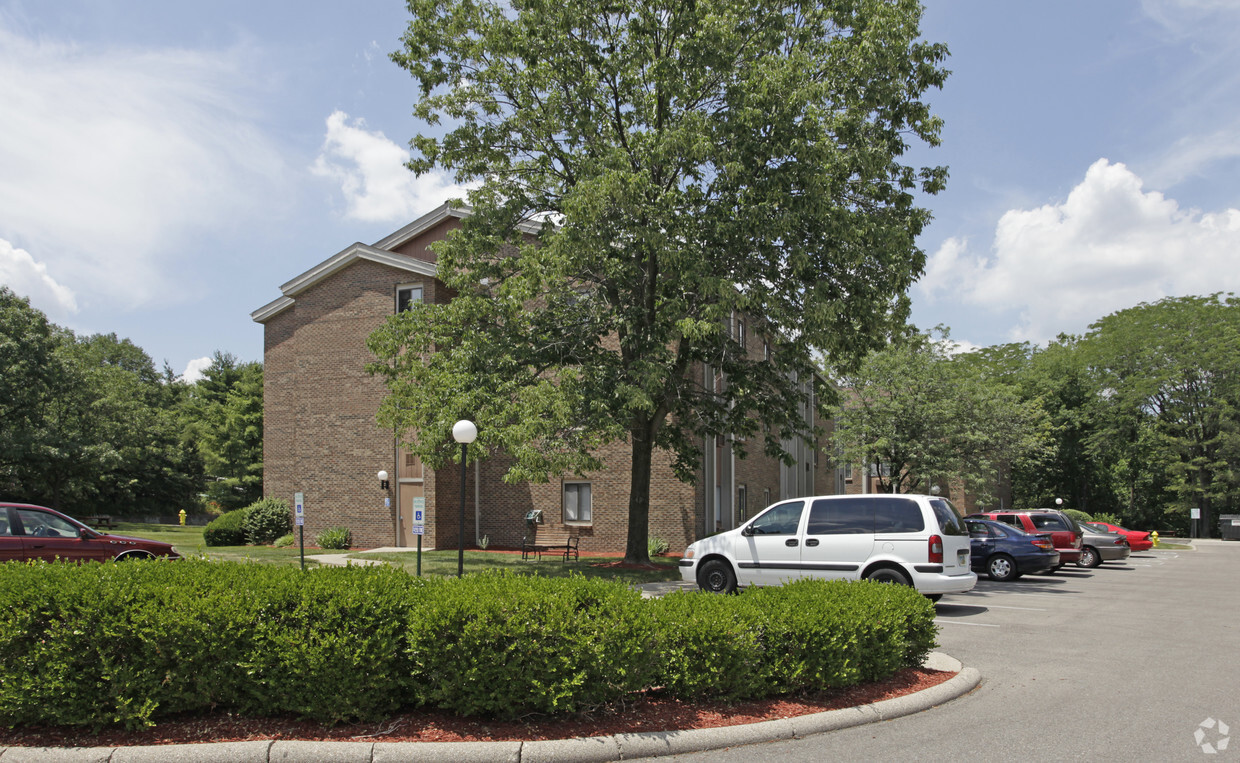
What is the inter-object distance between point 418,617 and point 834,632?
3.45 metres

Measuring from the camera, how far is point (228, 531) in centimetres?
2884

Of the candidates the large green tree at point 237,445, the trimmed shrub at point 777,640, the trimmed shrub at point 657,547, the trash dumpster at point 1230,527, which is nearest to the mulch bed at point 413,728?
the trimmed shrub at point 777,640

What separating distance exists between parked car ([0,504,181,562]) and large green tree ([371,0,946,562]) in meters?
6.01

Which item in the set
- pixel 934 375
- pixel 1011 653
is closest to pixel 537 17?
pixel 1011 653

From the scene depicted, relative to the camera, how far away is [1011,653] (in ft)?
32.1

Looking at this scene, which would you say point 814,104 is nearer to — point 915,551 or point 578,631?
point 915,551

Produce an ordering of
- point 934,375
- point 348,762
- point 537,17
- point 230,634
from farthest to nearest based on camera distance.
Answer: point 934,375, point 537,17, point 230,634, point 348,762

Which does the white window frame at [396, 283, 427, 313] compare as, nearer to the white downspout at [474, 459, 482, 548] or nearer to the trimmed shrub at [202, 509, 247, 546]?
the white downspout at [474, 459, 482, 548]

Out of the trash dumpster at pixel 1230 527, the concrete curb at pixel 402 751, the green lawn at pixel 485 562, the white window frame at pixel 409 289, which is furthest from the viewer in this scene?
the trash dumpster at pixel 1230 527

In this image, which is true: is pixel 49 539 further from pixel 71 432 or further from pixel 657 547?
pixel 71 432

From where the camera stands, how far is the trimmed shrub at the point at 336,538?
27.3 metres

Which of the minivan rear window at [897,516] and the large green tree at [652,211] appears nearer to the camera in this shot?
the minivan rear window at [897,516]

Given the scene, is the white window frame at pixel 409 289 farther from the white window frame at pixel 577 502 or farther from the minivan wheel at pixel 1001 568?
the minivan wheel at pixel 1001 568

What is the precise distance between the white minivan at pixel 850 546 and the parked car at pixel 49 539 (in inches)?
380
